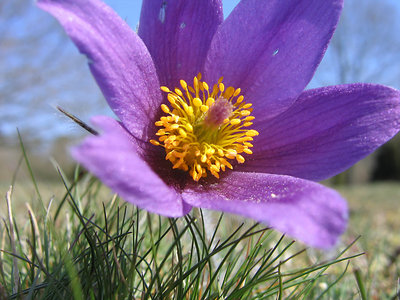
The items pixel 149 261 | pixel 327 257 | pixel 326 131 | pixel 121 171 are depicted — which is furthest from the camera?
pixel 327 257

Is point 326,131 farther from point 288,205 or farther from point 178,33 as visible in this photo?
point 178,33

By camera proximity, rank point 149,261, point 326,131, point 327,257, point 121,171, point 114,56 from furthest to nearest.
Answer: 1. point 327,257
2. point 149,261
3. point 326,131
4. point 114,56
5. point 121,171

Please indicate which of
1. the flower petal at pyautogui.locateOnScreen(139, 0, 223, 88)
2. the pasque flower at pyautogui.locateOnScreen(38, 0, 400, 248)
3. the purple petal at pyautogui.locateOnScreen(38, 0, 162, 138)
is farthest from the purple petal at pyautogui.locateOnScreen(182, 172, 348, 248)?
the flower petal at pyautogui.locateOnScreen(139, 0, 223, 88)

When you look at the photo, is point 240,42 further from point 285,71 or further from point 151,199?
point 151,199

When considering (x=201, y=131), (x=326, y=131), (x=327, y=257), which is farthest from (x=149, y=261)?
(x=327, y=257)

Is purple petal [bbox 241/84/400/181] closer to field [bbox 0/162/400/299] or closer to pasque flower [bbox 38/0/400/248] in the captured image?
pasque flower [bbox 38/0/400/248]
